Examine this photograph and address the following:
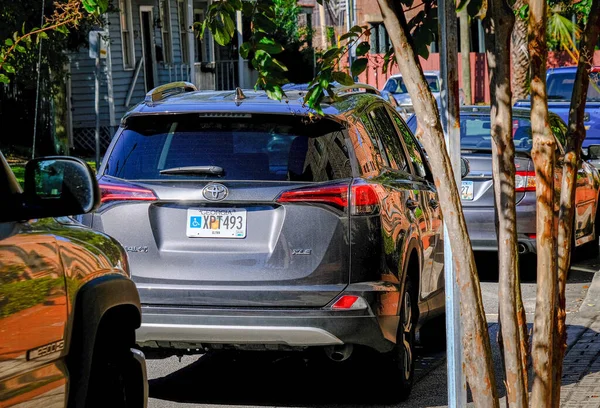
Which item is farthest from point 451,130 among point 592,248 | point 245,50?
point 592,248

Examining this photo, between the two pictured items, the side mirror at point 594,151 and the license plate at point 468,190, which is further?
the side mirror at point 594,151

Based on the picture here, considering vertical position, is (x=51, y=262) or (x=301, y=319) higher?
(x=51, y=262)

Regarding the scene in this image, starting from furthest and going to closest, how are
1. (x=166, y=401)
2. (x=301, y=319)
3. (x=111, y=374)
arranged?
(x=166, y=401)
(x=301, y=319)
(x=111, y=374)

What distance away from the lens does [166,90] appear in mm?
7852

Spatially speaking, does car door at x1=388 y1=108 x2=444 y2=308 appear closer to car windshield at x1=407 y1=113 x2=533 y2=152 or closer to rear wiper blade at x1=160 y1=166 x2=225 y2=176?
rear wiper blade at x1=160 y1=166 x2=225 y2=176

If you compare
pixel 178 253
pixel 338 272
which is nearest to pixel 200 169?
pixel 178 253

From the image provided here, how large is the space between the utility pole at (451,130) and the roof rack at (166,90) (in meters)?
2.86

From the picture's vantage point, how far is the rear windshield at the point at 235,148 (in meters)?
6.74

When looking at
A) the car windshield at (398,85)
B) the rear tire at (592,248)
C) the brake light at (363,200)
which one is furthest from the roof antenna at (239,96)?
the car windshield at (398,85)

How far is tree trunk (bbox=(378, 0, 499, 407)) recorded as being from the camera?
4172 mm

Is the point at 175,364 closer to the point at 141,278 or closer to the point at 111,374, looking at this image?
the point at 141,278

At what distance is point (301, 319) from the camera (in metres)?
6.49

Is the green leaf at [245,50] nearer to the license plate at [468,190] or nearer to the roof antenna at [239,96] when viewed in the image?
the roof antenna at [239,96]

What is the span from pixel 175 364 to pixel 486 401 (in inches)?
175
